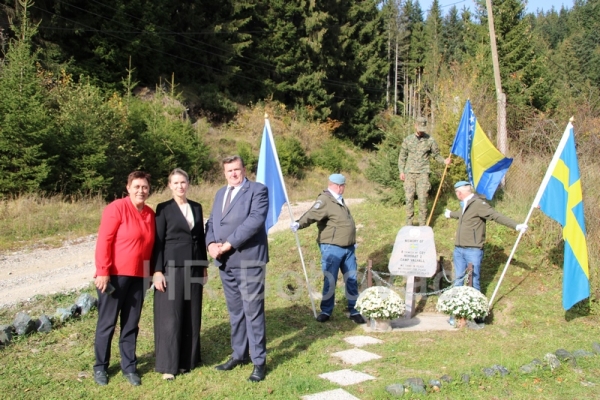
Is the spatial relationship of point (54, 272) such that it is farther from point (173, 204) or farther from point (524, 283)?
point (524, 283)

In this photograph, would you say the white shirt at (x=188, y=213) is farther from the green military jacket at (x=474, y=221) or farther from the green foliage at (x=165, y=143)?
the green foliage at (x=165, y=143)

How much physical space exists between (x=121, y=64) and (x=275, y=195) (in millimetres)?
22948

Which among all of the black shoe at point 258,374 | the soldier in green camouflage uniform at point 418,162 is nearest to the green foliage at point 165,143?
the soldier in green camouflage uniform at point 418,162

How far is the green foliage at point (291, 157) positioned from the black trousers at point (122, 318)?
69.5 ft

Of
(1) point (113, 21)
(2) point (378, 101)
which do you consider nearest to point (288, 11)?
(2) point (378, 101)

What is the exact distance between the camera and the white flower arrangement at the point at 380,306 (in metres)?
6.65

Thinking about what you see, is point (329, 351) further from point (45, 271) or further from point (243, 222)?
point (45, 271)

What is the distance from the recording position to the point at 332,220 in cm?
709

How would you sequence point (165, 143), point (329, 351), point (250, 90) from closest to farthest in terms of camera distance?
point (329, 351), point (165, 143), point (250, 90)

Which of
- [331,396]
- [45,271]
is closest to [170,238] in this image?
[331,396]

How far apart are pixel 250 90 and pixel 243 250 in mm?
31991

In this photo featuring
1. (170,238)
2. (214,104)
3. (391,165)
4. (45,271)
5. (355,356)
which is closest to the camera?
(170,238)

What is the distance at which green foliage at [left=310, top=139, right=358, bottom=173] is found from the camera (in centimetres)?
3056

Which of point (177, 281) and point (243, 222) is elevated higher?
point (243, 222)
